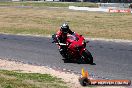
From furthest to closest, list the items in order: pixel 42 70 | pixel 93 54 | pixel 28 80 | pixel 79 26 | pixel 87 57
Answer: pixel 79 26 < pixel 93 54 < pixel 87 57 < pixel 42 70 < pixel 28 80

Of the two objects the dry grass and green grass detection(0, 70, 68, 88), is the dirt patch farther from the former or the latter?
the dry grass

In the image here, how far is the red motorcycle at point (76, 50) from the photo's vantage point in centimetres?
1769

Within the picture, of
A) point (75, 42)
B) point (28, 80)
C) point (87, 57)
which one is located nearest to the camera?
point (28, 80)

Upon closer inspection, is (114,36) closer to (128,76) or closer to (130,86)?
(128,76)

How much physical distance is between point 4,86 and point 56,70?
4.30 meters

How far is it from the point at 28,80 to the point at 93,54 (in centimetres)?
777

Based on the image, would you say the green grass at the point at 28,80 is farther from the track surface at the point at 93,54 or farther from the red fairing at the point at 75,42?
the red fairing at the point at 75,42

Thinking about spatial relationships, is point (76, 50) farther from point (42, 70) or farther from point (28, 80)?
point (28, 80)

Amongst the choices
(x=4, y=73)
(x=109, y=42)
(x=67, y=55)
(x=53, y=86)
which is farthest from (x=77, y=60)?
(x=109, y=42)

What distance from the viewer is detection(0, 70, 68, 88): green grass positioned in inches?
473

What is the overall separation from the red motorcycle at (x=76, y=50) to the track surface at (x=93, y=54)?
45 centimetres

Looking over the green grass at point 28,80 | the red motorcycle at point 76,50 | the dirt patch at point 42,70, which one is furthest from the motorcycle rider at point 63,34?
the green grass at point 28,80

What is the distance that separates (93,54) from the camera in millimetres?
20328

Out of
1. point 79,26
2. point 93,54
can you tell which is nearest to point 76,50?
point 93,54
